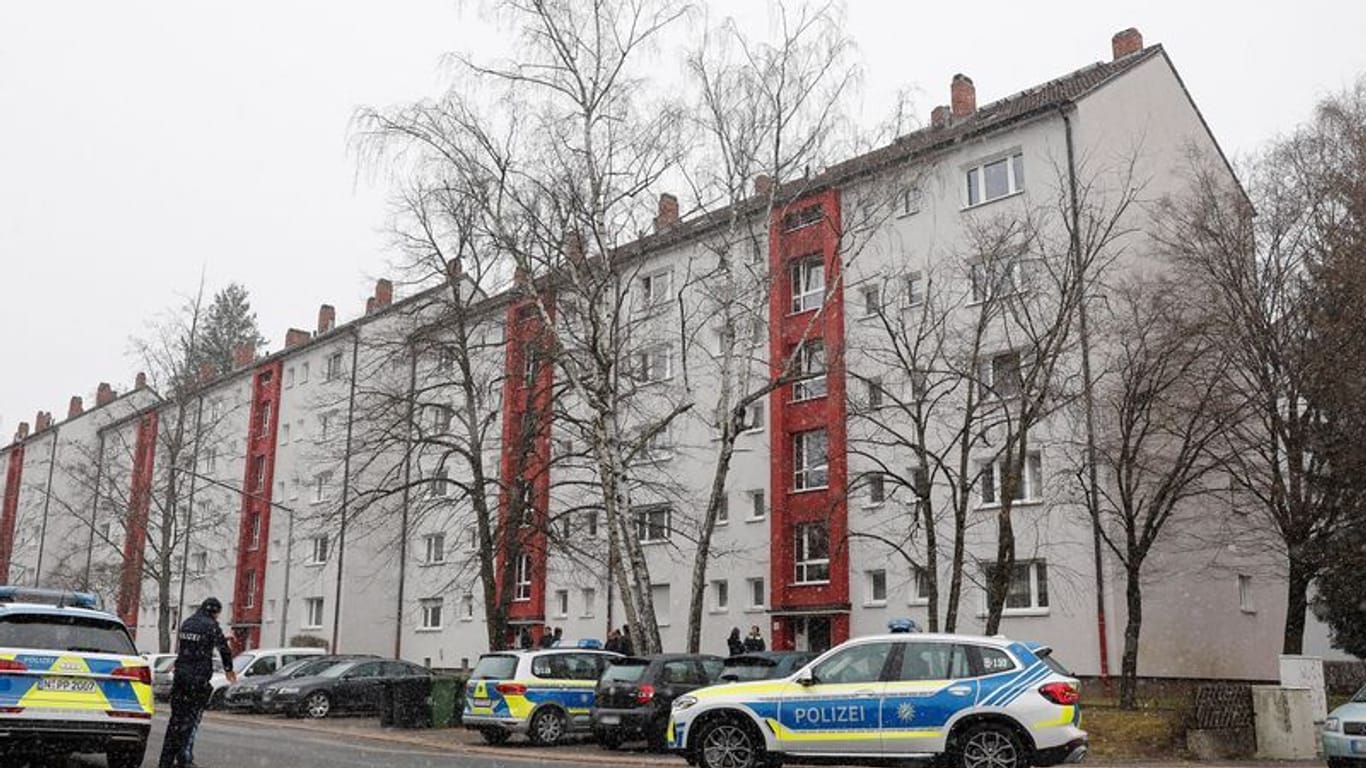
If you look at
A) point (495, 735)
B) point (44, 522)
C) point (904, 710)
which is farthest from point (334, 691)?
point (44, 522)

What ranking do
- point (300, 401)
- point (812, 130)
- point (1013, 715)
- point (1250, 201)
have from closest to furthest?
point (1013, 715) < point (812, 130) < point (1250, 201) < point (300, 401)

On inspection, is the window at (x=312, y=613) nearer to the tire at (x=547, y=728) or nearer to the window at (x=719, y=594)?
the window at (x=719, y=594)

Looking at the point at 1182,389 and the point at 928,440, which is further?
the point at 928,440

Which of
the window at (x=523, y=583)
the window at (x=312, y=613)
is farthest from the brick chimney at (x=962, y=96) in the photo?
the window at (x=312, y=613)

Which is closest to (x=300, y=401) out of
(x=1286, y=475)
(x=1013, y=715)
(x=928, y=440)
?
(x=928, y=440)

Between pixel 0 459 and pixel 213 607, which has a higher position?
pixel 0 459

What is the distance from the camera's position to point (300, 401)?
2259 inches

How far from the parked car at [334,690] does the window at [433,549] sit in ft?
54.0

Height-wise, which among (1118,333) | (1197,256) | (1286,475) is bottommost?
(1286,475)

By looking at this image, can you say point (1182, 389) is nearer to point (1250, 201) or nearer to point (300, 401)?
point (1250, 201)

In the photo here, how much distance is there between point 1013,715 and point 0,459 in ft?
327

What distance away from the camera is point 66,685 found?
11703 millimetres

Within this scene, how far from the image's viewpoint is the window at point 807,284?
118 ft

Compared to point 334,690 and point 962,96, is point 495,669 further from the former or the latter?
point 962,96
